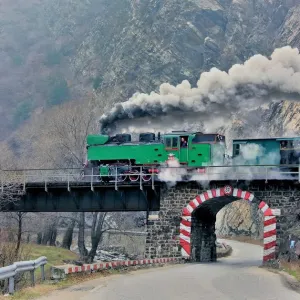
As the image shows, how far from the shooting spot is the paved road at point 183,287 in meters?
18.1

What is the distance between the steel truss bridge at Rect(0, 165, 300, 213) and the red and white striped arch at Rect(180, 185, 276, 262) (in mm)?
811

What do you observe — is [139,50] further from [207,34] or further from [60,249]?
[60,249]

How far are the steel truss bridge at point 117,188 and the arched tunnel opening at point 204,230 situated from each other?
2062mm

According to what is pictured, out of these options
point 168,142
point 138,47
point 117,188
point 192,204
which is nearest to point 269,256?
point 192,204

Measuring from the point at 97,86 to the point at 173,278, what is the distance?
92.4 meters

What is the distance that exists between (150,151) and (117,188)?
360 cm

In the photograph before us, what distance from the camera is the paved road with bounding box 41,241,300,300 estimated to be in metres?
18.1

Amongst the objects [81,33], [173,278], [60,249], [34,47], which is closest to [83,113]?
[60,249]

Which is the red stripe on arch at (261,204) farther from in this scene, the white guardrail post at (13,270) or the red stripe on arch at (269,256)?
the white guardrail post at (13,270)

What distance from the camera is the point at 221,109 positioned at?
135ft

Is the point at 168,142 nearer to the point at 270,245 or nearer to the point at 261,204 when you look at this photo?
the point at 261,204

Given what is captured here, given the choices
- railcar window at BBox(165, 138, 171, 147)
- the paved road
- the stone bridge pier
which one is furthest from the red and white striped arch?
the paved road

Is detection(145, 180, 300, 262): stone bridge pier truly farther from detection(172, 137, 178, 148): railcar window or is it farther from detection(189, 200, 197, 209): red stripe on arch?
detection(172, 137, 178, 148): railcar window

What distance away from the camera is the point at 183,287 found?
66.4 ft
